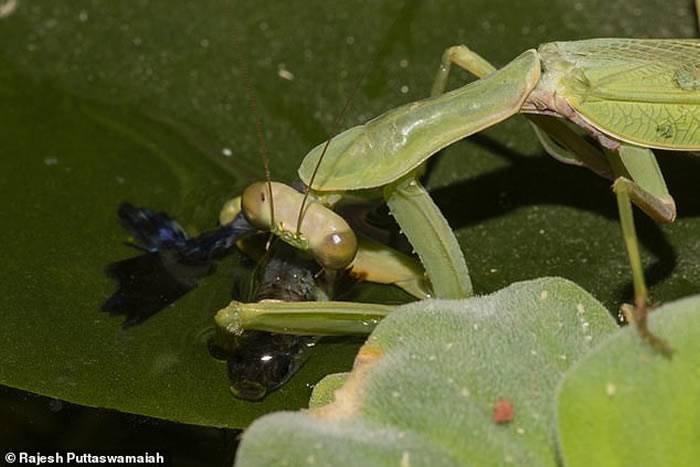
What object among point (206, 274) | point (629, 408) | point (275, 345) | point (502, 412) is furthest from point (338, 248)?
point (629, 408)

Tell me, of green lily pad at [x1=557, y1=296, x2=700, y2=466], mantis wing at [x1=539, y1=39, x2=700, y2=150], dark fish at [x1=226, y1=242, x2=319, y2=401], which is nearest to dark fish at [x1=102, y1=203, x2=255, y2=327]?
dark fish at [x1=226, y1=242, x2=319, y2=401]

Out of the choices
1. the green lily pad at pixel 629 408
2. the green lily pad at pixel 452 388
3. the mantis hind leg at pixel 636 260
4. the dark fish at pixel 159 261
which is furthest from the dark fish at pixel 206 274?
the green lily pad at pixel 629 408

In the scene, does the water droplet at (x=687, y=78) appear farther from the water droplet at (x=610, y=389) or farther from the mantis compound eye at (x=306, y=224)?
the water droplet at (x=610, y=389)

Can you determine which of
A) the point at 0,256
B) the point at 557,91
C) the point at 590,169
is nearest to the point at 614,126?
the point at 557,91

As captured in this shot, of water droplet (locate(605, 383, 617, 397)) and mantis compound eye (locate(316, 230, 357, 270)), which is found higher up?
mantis compound eye (locate(316, 230, 357, 270))

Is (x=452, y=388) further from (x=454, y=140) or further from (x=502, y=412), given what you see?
(x=454, y=140)

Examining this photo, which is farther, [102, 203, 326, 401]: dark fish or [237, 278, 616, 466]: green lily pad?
[102, 203, 326, 401]: dark fish

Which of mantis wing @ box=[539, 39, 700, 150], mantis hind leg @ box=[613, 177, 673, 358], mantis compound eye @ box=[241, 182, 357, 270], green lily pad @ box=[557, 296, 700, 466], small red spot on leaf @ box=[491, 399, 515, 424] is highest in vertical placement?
mantis wing @ box=[539, 39, 700, 150]

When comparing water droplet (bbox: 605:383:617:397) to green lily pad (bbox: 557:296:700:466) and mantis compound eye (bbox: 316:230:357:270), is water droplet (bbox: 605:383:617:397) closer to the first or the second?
green lily pad (bbox: 557:296:700:466)
